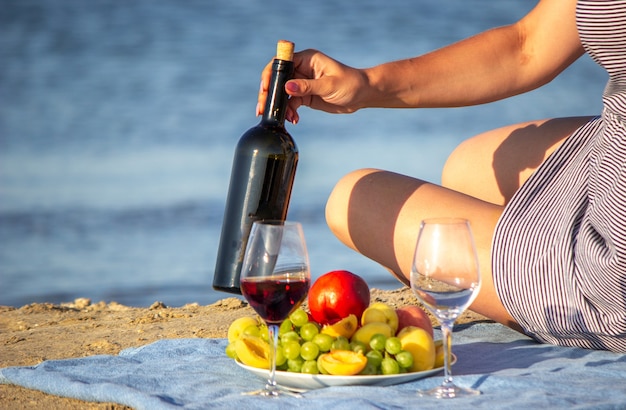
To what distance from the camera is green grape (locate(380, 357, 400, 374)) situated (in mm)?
2016

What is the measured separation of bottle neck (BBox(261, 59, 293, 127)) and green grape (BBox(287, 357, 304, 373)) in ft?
2.21

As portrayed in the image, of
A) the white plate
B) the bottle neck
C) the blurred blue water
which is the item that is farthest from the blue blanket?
the blurred blue water

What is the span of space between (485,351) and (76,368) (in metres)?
1.16

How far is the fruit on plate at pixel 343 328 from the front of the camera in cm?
209

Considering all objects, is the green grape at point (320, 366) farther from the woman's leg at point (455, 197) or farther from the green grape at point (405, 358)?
the woman's leg at point (455, 197)

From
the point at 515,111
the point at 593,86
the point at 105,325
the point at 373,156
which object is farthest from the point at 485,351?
the point at 593,86

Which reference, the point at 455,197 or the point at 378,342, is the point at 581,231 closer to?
the point at 455,197

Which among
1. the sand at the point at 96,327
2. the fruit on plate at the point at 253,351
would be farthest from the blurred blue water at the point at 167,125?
the fruit on plate at the point at 253,351

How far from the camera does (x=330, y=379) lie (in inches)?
78.9

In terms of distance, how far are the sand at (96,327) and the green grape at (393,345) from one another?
968 mm

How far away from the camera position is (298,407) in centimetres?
190

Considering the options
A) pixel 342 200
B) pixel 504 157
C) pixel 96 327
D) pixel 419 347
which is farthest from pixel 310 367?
pixel 96 327

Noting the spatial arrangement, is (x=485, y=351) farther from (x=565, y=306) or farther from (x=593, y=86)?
(x=593, y=86)

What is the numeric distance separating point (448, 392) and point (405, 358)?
13 centimetres
